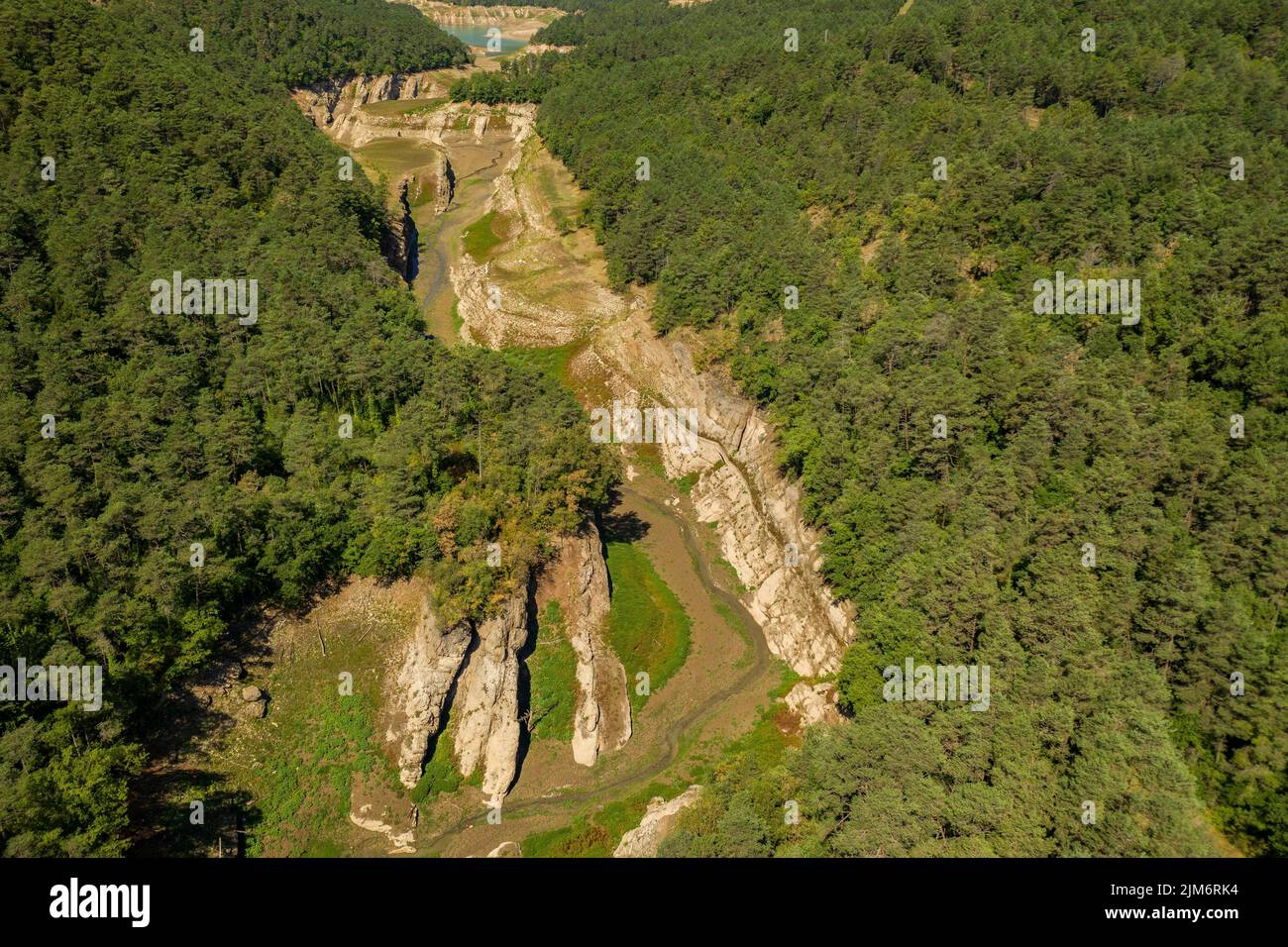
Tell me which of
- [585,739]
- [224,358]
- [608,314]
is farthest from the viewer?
[608,314]

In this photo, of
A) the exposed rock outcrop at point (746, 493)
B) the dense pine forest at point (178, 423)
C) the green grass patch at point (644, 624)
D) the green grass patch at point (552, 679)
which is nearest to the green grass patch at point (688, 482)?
the exposed rock outcrop at point (746, 493)

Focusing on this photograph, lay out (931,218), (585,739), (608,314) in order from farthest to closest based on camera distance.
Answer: (608,314) → (931,218) → (585,739)

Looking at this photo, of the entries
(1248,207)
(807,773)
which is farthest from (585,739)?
(1248,207)

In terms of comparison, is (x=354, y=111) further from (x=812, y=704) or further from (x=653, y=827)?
(x=653, y=827)

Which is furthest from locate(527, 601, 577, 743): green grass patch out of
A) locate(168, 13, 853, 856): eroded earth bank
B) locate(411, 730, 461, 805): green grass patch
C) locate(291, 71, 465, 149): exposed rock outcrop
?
locate(291, 71, 465, 149): exposed rock outcrop

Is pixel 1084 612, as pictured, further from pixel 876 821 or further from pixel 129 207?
pixel 129 207
